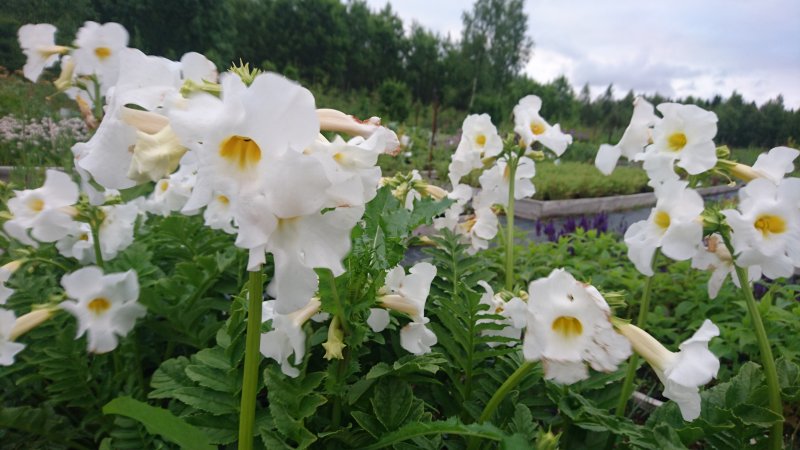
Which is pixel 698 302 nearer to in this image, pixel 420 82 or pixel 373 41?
pixel 420 82

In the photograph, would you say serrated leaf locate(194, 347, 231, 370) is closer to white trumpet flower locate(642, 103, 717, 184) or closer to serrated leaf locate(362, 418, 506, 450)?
serrated leaf locate(362, 418, 506, 450)

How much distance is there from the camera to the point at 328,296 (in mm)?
705

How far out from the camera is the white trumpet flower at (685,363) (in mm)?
678

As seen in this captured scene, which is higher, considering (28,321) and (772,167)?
(772,167)

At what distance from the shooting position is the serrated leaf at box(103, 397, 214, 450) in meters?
0.64

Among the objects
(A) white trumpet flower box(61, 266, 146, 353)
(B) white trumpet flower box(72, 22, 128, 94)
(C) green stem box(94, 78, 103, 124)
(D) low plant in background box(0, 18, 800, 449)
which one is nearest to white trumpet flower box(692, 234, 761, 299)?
(D) low plant in background box(0, 18, 800, 449)

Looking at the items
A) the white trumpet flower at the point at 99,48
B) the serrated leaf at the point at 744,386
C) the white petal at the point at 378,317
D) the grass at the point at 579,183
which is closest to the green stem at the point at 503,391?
the white petal at the point at 378,317

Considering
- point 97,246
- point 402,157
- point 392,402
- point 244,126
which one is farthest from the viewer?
point 402,157

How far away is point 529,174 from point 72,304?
1442mm

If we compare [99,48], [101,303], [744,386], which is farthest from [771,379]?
[99,48]

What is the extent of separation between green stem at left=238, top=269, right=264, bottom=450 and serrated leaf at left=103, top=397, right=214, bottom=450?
5 centimetres

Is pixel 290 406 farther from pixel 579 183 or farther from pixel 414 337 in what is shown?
pixel 579 183

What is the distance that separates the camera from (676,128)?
1.06m

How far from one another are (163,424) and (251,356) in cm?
17
